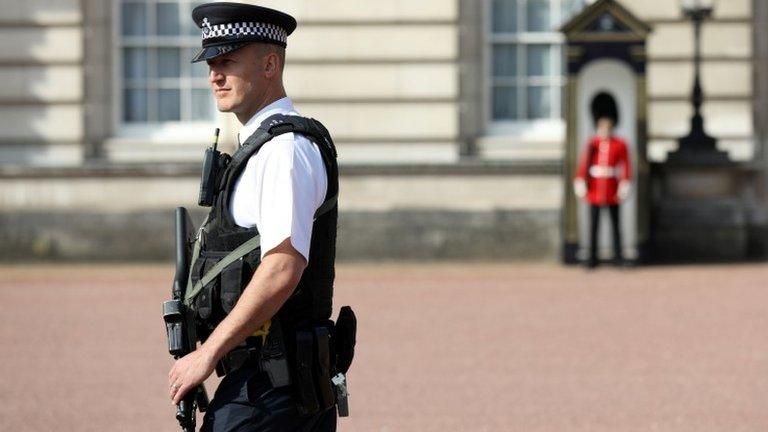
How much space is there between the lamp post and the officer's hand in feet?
49.2

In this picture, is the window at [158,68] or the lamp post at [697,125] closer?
the lamp post at [697,125]

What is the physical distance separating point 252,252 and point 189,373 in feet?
1.09

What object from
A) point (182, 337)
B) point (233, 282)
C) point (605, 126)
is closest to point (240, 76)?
point (233, 282)

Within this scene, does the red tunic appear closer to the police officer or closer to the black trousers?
the black trousers

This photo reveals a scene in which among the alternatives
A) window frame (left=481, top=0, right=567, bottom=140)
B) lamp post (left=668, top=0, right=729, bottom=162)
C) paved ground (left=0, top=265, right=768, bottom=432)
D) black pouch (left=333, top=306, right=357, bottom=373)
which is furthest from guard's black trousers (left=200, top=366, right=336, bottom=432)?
window frame (left=481, top=0, right=567, bottom=140)

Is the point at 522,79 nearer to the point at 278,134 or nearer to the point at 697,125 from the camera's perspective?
the point at 697,125

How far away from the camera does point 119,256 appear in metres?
19.2

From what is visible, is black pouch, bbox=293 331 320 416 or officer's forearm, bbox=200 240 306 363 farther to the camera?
black pouch, bbox=293 331 320 416

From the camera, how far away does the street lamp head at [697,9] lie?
1861 centimetres

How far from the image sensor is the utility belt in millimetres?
4250

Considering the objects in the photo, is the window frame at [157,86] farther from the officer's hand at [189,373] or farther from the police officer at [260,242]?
the officer's hand at [189,373]

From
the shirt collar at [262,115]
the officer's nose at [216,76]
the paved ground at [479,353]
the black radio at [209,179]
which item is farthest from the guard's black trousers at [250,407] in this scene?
the paved ground at [479,353]

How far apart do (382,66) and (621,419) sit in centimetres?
1112

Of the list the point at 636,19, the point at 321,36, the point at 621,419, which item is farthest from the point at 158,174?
the point at 621,419
